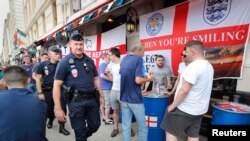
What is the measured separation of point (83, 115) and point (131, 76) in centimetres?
87

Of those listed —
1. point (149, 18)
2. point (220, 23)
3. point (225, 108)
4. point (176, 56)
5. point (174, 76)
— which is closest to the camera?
point (225, 108)

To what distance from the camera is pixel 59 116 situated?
2.83 meters

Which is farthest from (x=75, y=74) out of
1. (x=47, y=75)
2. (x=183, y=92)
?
(x=47, y=75)

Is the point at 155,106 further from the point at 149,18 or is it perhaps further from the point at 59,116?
the point at 149,18

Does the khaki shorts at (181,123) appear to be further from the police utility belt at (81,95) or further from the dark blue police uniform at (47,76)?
the dark blue police uniform at (47,76)

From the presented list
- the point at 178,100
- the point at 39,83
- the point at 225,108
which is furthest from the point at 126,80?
the point at 39,83

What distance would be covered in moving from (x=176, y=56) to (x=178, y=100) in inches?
72.4

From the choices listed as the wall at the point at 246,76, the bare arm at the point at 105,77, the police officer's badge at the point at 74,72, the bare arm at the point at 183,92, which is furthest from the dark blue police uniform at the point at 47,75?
the wall at the point at 246,76

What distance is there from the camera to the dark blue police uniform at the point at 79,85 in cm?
301

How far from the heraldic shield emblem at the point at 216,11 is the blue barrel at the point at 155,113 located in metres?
1.48

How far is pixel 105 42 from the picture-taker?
722 cm

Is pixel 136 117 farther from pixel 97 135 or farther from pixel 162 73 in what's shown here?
pixel 162 73

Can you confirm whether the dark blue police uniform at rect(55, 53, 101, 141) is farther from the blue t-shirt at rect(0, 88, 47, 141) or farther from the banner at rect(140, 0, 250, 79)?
the banner at rect(140, 0, 250, 79)

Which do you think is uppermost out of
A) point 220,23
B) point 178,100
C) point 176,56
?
point 220,23
